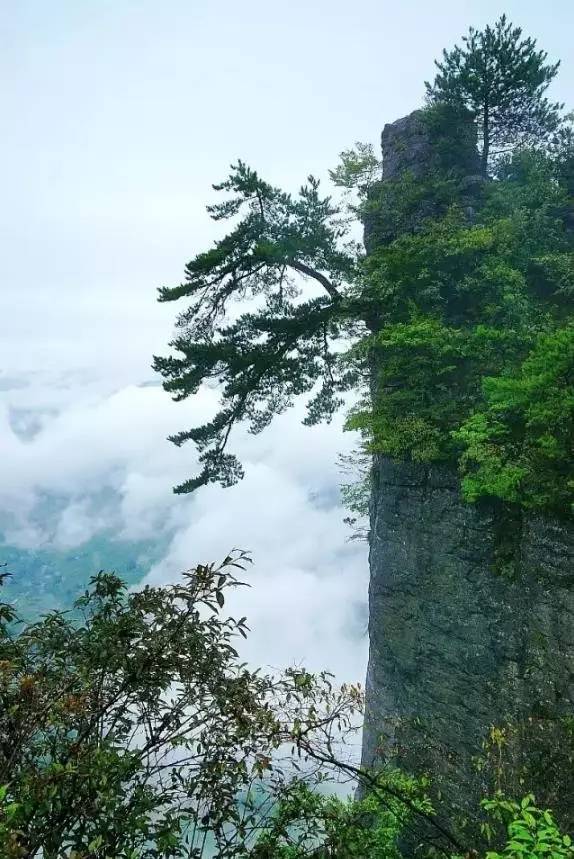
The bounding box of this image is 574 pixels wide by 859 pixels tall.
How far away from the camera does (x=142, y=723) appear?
369 cm

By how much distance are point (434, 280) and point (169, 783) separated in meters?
10.9

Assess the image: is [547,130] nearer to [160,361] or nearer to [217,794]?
[160,361]

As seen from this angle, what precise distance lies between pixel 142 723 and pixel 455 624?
7766mm

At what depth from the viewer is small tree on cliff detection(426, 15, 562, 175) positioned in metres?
15.5

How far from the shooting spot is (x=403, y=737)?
35.1 ft

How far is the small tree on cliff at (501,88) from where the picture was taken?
15500 millimetres

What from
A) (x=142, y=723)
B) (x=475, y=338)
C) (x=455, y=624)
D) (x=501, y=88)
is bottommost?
(x=142, y=723)

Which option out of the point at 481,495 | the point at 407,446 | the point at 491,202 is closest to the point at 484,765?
the point at 481,495

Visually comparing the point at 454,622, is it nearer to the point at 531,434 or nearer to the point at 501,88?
the point at 531,434

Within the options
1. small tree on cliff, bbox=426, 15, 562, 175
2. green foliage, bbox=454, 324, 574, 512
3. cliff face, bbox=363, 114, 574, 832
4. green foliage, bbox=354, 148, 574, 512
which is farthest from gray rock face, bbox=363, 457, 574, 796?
small tree on cliff, bbox=426, 15, 562, 175

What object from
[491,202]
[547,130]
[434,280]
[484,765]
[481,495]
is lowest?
[484,765]

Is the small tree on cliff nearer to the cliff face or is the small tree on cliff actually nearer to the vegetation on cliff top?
the vegetation on cliff top

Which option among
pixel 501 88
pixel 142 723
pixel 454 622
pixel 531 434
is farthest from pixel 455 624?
pixel 501 88

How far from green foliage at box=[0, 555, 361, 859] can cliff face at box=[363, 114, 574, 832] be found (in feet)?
19.4
